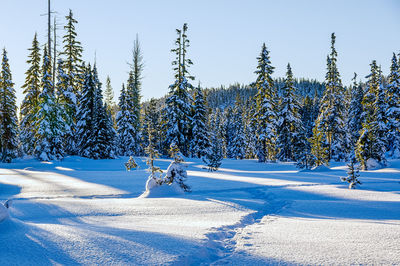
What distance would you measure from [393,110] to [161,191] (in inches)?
1258

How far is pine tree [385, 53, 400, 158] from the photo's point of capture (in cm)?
3256

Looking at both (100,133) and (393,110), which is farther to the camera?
(393,110)

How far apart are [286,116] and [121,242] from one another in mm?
38655

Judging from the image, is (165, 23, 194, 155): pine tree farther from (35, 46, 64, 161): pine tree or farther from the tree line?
(35, 46, 64, 161): pine tree

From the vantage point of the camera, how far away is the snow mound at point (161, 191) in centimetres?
954

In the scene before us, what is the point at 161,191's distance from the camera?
9.77 meters

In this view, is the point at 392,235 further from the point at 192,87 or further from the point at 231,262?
the point at 192,87

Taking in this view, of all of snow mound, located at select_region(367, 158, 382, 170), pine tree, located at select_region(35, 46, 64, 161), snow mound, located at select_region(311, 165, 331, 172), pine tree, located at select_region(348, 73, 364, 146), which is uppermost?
pine tree, located at select_region(348, 73, 364, 146)

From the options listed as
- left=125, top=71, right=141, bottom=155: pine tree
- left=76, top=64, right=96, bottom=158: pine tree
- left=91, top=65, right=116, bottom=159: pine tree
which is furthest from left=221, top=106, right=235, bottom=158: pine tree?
left=76, top=64, right=96, bottom=158: pine tree

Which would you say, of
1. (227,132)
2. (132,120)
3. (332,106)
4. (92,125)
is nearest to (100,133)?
(92,125)

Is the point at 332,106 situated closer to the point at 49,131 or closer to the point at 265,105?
the point at 265,105

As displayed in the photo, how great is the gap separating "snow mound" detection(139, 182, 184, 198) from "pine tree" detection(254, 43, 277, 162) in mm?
22841

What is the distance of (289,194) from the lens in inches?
403

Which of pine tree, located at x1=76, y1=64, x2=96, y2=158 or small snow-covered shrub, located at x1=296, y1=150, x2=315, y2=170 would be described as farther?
pine tree, located at x1=76, y1=64, x2=96, y2=158
